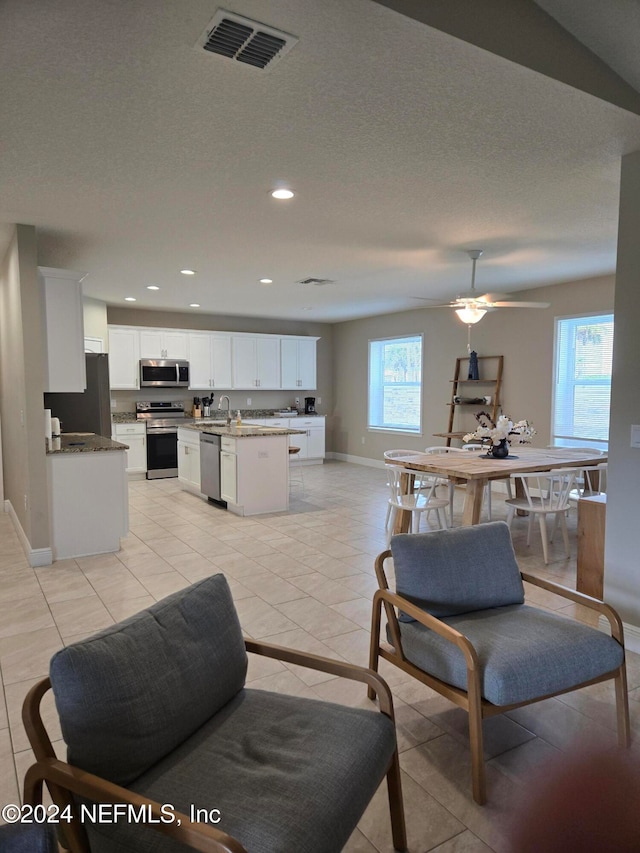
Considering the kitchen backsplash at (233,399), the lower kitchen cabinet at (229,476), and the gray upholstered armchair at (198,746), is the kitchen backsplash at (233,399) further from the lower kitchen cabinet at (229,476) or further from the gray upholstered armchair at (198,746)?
the gray upholstered armchair at (198,746)

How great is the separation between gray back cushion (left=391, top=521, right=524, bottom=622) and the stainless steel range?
614 centimetres

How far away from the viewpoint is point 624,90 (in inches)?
93.3

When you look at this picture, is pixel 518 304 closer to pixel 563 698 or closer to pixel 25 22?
pixel 563 698

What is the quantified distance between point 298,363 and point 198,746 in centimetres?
848

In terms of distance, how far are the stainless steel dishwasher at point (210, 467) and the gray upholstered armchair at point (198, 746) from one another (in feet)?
15.0

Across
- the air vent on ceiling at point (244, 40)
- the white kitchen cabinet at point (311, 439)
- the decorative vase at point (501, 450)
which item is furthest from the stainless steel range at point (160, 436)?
the air vent on ceiling at point (244, 40)

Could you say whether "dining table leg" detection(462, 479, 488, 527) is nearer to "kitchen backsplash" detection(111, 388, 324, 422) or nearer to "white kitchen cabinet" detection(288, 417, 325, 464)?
"white kitchen cabinet" detection(288, 417, 325, 464)

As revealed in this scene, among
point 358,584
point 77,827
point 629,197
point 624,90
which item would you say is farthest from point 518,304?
point 77,827

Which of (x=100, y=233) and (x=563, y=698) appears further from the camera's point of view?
(x=100, y=233)

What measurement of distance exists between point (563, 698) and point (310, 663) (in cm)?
144

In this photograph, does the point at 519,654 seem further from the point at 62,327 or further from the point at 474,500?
the point at 62,327

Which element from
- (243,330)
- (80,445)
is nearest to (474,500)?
(80,445)

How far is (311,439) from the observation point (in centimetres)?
963

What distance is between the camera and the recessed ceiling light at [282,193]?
3330 mm
